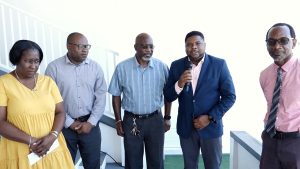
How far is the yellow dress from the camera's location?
1.87m

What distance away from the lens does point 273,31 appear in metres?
1.78

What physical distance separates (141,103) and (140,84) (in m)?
0.17

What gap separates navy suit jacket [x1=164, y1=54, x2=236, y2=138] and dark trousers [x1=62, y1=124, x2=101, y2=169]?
0.78m

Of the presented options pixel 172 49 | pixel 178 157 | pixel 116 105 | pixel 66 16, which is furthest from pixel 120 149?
pixel 66 16

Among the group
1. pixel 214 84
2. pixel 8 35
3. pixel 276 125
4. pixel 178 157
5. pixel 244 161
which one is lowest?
pixel 178 157

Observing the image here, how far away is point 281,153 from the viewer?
1.74m

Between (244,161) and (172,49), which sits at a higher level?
(172,49)

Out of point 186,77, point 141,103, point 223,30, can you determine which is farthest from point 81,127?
point 223,30

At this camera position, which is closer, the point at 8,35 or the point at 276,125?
the point at 276,125

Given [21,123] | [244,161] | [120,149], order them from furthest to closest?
[120,149]
[244,161]
[21,123]

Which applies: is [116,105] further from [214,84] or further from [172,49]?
[172,49]

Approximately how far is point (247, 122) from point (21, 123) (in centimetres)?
351

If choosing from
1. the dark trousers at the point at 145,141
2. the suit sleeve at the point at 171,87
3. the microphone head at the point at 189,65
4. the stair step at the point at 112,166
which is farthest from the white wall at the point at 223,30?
the microphone head at the point at 189,65

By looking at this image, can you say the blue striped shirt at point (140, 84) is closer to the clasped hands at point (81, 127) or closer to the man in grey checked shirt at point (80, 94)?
the man in grey checked shirt at point (80, 94)
